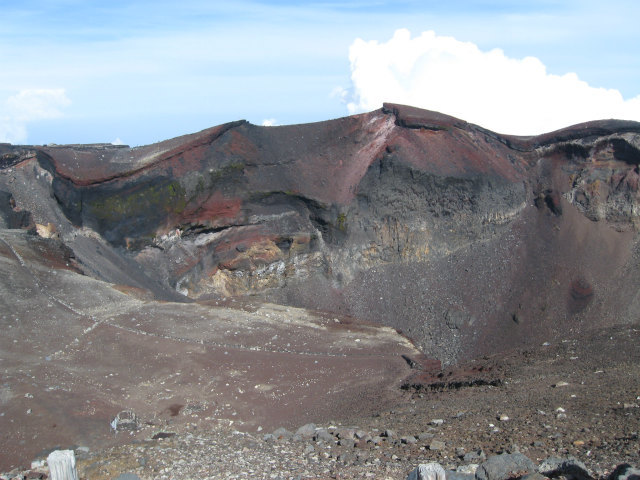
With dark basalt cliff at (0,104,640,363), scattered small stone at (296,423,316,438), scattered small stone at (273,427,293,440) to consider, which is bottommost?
scattered small stone at (273,427,293,440)

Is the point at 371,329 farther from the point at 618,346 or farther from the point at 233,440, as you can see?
the point at 233,440

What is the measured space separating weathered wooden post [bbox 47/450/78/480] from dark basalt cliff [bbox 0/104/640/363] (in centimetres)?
1215

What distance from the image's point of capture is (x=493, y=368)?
12680 mm

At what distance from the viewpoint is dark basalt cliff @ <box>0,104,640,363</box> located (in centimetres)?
1791

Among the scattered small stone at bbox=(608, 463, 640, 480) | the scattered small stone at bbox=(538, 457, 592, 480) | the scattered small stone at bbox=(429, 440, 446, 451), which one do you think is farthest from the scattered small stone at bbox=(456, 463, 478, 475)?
the scattered small stone at bbox=(608, 463, 640, 480)

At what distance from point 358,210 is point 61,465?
14.1 meters

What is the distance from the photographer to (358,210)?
19188 mm

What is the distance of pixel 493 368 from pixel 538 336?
4598mm

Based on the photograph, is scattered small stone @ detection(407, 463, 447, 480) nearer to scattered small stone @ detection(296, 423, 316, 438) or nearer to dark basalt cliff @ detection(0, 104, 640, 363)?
scattered small stone @ detection(296, 423, 316, 438)

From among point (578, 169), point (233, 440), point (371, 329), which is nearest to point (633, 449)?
point (233, 440)

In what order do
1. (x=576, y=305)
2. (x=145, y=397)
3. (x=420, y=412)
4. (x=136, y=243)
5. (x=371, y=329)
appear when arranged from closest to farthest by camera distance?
(x=420, y=412) < (x=145, y=397) < (x=371, y=329) < (x=576, y=305) < (x=136, y=243)

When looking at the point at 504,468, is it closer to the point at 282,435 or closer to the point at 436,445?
the point at 436,445

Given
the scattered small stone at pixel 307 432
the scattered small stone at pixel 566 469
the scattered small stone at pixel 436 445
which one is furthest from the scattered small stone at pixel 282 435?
the scattered small stone at pixel 566 469

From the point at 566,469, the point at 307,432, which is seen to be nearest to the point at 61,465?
the point at 307,432
